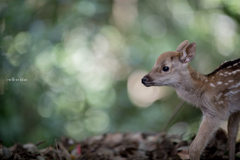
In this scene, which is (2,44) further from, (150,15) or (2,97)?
(150,15)

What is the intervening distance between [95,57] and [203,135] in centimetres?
294

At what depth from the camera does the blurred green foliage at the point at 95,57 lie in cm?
281

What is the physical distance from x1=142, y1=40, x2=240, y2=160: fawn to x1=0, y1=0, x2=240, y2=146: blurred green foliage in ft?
3.43

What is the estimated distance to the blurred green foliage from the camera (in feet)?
9.22

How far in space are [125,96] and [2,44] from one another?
302 cm

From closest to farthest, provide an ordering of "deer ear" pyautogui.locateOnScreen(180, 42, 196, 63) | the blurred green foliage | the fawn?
the fawn, "deer ear" pyautogui.locateOnScreen(180, 42, 196, 63), the blurred green foliage

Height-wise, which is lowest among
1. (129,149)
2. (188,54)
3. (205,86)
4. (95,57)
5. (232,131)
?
(129,149)

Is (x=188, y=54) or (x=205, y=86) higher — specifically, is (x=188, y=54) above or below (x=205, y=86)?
above

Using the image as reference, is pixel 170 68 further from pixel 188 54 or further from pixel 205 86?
pixel 205 86

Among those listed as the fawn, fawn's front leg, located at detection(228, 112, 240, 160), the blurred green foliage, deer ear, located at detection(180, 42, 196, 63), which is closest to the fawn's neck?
the fawn

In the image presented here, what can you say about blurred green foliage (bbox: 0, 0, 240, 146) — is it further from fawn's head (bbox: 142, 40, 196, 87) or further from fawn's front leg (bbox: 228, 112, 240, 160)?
fawn's head (bbox: 142, 40, 196, 87)

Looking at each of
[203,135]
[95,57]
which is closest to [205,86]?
[203,135]

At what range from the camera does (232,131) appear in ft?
7.73

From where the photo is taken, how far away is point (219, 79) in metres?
2.33
